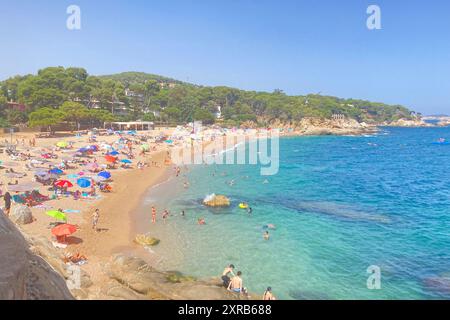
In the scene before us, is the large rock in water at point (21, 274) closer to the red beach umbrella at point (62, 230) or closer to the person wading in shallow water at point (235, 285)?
the person wading in shallow water at point (235, 285)

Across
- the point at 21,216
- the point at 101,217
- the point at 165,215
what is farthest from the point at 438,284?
the point at 21,216

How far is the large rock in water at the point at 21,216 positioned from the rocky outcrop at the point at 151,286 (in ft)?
22.7

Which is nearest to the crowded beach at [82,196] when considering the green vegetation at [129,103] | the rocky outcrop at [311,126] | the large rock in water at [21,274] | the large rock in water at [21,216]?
the large rock in water at [21,216]

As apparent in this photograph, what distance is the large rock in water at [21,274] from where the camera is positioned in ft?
9.69

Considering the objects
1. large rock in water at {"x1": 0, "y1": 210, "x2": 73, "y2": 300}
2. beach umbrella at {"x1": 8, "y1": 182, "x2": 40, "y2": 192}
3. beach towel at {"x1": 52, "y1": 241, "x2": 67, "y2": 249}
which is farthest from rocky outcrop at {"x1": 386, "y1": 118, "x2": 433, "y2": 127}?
A: large rock in water at {"x1": 0, "y1": 210, "x2": 73, "y2": 300}

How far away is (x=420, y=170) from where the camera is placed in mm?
46875

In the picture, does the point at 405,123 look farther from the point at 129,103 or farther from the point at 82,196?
the point at 82,196

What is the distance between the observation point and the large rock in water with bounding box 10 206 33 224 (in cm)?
1631

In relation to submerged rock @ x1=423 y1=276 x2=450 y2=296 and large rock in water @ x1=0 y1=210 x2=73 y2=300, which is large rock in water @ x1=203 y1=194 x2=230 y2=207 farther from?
large rock in water @ x1=0 y1=210 x2=73 y2=300

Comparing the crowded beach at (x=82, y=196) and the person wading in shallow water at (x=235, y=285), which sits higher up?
the crowded beach at (x=82, y=196)

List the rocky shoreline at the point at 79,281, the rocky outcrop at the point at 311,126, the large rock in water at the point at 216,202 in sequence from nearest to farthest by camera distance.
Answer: the rocky shoreline at the point at 79,281 → the large rock in water at the point at 216,202 → the rocky outcrop at the point at 311,126
